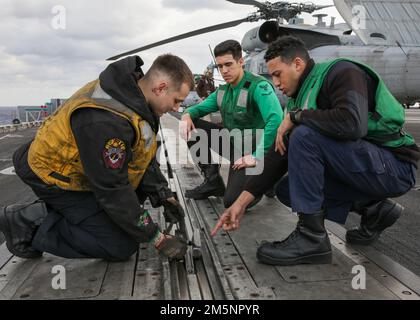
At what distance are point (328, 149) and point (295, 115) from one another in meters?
0.25

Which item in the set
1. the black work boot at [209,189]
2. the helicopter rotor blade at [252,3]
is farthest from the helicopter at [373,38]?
the black work boot at [209,189]

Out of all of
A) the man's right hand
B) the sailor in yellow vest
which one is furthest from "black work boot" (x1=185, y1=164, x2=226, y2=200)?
the sailor in yellow vest

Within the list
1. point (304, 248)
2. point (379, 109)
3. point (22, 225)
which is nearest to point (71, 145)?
point (22, 225)

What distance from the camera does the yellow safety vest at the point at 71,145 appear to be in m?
1.97

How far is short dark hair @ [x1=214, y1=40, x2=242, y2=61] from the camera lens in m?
3.31

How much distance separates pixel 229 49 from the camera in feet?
10.9

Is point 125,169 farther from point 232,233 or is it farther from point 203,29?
point 203,29

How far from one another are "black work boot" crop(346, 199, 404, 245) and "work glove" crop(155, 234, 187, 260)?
102cm

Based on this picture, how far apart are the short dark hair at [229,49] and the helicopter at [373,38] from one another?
525 centimetres

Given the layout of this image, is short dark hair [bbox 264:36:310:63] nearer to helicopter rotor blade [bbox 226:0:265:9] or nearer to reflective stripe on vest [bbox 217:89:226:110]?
reflective stripe on vest [bbox 217:89:226:110]

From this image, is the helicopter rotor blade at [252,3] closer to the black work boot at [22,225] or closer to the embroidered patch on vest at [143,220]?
the black work boot at [22,225]

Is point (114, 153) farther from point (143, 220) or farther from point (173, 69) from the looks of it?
point (173, 69)

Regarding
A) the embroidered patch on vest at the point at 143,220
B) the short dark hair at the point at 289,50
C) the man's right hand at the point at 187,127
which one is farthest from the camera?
the man's right hand at the point at 187,127

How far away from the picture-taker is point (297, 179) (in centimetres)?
215
